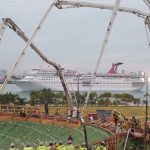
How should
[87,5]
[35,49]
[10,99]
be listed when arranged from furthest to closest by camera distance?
[10,99], [35,49], [87,5]

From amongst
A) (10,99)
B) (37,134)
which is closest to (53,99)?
(10,99)

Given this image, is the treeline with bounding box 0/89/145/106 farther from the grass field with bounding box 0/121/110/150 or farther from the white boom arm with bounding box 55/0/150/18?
the white boom arm with bounding box 55/0/150/18

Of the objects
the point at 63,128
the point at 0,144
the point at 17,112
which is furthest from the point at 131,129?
the point at 17,112

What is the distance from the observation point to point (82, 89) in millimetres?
189250

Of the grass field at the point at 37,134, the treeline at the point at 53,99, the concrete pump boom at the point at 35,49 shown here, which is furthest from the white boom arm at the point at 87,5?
the treeline at the point at 53,99

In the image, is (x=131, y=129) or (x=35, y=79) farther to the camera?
(x=35, y=79)

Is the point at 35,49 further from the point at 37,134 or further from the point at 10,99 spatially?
the point at 10,99

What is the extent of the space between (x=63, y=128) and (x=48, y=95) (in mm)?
65806

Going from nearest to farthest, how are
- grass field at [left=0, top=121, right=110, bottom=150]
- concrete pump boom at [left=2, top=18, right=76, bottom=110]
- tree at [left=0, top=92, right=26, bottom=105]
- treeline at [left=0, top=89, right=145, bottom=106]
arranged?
grass field at [left=0, top=121, right=110, bottom=150], concrete pump boom at [left=2, top=18, right=76, bottom=110], tree at [left=0, top=92, right=26, bottom=105], treeline at [left=0, top=89, right=145, bottom=106]

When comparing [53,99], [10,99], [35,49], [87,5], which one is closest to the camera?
[87,5]

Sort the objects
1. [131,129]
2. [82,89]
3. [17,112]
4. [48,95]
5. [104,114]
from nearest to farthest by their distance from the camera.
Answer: [131,129], [17,112], [104,114], [48,95], [82,89]

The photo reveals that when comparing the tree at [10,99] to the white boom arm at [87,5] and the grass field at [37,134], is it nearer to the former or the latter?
the grass field at [37,134]

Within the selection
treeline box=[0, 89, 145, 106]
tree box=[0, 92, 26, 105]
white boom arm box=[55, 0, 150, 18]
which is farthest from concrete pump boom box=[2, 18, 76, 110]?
tree box=[0, 92, 26, 105]

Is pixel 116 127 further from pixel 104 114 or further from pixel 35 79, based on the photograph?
pixel 35 79
